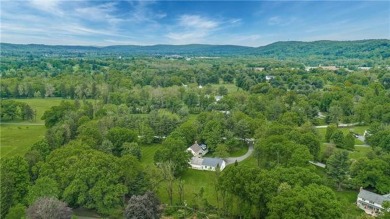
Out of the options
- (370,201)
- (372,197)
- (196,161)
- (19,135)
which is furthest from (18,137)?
(372,197)

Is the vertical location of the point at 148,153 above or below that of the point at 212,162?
below

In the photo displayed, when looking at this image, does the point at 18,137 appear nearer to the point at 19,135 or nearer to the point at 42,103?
the point at 19,135

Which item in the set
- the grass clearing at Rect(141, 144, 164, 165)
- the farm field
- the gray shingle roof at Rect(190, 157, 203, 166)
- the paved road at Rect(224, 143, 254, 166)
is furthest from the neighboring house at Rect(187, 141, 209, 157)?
the farm field

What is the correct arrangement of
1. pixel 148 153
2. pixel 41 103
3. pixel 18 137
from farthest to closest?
pixel 41 103 < pixel 18 137 < pixel 148 153

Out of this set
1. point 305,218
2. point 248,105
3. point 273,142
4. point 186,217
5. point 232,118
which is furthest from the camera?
point 248,105

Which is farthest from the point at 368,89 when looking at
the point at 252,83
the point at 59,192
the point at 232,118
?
the point at 59,192

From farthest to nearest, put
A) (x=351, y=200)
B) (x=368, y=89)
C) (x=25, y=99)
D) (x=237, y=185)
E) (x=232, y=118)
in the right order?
(x=25, y=99) → (x=368, y=89) → (x=232, y=118) → (x=351, y=200) → (x=237, y=185)

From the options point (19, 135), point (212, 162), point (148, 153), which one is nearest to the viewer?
point (212, 162)

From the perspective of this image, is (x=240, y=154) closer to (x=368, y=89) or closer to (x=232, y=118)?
(x=232, y=118)
